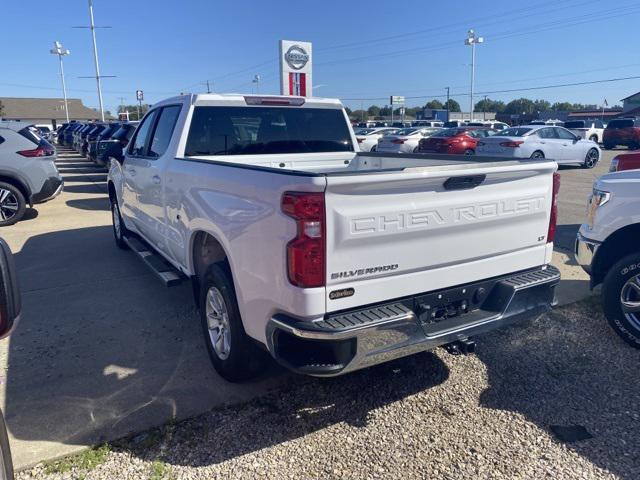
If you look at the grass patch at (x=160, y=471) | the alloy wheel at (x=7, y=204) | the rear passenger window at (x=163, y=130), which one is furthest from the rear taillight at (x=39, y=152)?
the grass patch at (x=160, y=471)

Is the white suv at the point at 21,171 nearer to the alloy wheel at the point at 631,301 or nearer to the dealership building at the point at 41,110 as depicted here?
the alloy wheel at the point at 631,301

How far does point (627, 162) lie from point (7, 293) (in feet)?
24.5

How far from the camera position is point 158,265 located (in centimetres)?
527

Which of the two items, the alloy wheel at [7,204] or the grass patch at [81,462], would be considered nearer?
the grass patch at [81,462]

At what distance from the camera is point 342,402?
3537 millimetres

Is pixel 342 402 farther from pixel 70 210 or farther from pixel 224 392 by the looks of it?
pixel 70 210

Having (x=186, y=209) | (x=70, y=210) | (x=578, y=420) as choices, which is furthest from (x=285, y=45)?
(x=578, y=420)

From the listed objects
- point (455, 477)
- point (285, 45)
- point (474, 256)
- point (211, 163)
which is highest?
point (285, 45)

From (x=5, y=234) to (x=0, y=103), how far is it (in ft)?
298

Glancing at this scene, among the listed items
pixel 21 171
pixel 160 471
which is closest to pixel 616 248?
pixel 160 471

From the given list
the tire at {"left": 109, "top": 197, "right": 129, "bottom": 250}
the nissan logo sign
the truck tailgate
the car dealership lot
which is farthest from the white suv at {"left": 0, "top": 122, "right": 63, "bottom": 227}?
the truck tailgate

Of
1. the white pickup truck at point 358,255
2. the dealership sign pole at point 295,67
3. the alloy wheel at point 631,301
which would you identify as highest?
the dealership sign pole at point 295,67

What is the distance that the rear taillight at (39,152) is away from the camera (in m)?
9.96

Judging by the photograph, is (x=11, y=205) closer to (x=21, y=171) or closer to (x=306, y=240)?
(x=21, y=171)
